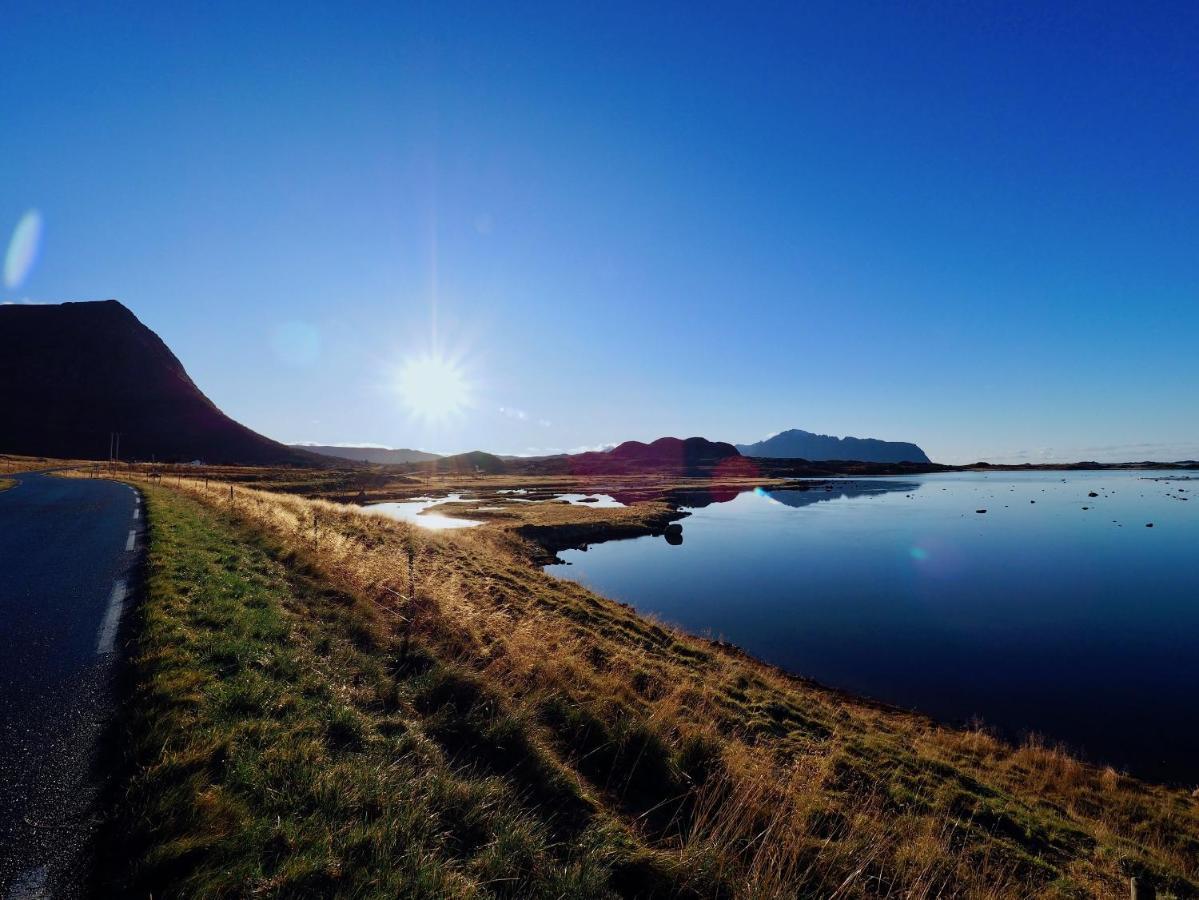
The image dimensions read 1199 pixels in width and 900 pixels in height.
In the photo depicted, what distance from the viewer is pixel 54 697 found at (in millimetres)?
5898

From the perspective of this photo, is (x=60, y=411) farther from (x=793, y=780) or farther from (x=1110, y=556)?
(x=1110, y=556)

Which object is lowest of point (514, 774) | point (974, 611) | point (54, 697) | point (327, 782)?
point (974, 611)

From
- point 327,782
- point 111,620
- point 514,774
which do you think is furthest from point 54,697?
point 514,774

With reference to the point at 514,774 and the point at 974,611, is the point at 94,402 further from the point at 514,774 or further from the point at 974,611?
the point at 974,611

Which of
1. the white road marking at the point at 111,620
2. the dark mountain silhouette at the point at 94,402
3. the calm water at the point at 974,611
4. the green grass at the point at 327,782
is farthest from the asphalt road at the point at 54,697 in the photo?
the dark mountain silhouette at the point at 94,402

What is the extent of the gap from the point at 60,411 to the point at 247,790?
23157 centimetres

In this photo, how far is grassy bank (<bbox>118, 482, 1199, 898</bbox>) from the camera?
14.4ft

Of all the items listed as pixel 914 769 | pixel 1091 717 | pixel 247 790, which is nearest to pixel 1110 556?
pixel 1091 717

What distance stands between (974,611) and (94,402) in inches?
9331

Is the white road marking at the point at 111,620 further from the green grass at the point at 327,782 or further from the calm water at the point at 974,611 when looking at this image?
the calm water at the point at 974,611

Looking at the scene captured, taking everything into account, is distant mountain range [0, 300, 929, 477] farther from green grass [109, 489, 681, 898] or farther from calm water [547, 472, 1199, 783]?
green grass [109, 489, 681, 898]

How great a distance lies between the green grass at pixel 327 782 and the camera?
12.9 ft

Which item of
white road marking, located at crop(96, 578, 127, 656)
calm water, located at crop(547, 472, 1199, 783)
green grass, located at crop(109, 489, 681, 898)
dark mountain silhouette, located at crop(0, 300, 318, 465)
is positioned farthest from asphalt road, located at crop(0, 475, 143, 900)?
dark mountain silhouette, located at crop(0, 300, 318, 465)

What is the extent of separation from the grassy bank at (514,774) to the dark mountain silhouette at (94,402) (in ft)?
589
